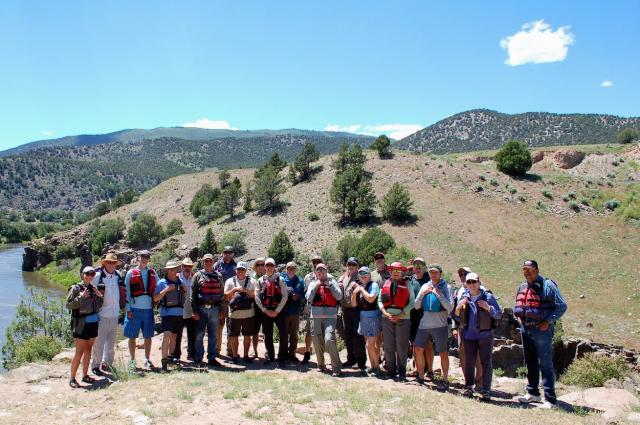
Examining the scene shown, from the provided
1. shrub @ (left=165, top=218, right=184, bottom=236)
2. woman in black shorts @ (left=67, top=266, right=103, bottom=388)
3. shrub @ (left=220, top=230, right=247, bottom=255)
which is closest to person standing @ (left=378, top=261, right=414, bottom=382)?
woman in black shorts @ (left=67, top=266, right=103, bottom=388)

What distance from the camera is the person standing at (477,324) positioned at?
7.49 meters

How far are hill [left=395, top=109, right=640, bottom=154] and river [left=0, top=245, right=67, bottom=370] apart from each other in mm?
59588

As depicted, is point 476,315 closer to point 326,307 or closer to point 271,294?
point 326,307

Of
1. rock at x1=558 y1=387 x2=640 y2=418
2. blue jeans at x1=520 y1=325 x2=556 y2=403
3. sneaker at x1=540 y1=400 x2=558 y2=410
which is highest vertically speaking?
blue jeans at x1=520 y1=325 x2=556 y2=403

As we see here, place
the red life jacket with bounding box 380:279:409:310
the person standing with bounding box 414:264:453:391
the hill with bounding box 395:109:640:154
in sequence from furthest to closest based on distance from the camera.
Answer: the hill with bounding box 395:109:640:154, the red life jacket with bounding box 380:279:409:310, the person standing with bounding box 414:264:453:391

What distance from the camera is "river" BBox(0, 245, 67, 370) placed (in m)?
30.5

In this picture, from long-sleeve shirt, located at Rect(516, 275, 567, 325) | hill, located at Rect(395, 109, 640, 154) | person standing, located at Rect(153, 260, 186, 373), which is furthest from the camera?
hill, located at Rect(395, 109, 640, 154)

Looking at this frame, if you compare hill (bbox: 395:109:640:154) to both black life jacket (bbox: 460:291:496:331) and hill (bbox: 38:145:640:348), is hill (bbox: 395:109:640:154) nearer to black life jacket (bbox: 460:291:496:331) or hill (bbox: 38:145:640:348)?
hill (bbox: 38:145:640:348)

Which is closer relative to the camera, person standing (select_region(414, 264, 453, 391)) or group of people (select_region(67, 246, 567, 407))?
group of people (select_region(67, 246, 567, 407))

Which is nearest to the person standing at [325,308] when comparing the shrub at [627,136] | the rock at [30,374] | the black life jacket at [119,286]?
the black life jacket at [119,286]

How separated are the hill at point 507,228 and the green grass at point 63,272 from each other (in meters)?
11.3

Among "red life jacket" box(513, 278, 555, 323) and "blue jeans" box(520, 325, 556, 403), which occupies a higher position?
"red life jacket" box(513, 278, 555, 323)

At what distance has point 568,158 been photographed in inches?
2063

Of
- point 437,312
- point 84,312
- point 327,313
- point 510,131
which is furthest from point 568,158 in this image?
point 84,312
